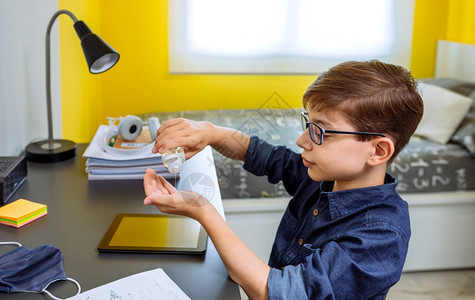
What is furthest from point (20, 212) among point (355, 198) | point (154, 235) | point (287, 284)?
point (355, 198)

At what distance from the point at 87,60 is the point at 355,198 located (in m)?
0.84

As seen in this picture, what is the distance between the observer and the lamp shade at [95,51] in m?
1.48

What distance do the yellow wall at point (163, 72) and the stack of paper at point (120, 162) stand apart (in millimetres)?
1534

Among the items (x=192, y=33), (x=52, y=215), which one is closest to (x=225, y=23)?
(x=192, y=33)

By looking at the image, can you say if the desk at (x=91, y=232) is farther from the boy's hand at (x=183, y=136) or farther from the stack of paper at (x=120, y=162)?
the boy's hand at (x=183, y=136)

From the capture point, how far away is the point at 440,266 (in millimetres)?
2555

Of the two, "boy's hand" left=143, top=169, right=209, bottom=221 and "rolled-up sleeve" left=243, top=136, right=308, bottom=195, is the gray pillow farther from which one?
"boy's hand" left=143, top=169, right=209, bottom=221

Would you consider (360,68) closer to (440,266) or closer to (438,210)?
(438,210)

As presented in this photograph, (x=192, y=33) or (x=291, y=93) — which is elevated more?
(x=192, y=33)

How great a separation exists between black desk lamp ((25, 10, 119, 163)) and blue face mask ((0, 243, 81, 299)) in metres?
0.60

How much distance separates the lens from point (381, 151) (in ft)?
3.54

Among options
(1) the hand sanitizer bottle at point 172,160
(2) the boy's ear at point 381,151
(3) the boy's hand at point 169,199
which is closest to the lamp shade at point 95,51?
(1) the hand sanitizer bottle at point 172,160

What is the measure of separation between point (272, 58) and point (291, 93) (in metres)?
0.28

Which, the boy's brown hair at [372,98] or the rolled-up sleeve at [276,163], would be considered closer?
the boy's brown hair at [372,98]
